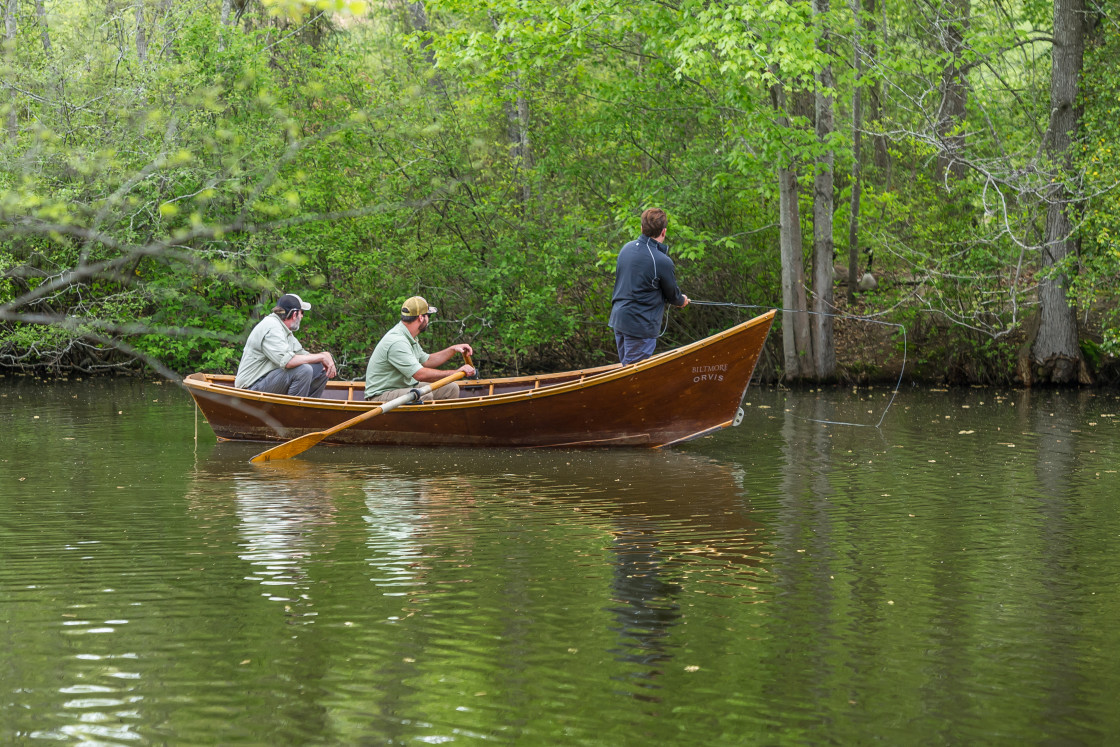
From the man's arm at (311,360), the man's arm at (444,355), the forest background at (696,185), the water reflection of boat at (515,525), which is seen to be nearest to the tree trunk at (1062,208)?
the forest background at (696,185)

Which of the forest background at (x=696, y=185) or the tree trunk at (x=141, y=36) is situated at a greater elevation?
the tree trunk at (x=141, y=36)

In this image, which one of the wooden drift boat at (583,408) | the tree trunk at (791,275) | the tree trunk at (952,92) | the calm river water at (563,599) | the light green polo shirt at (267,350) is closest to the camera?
the calm river water at (563,599)

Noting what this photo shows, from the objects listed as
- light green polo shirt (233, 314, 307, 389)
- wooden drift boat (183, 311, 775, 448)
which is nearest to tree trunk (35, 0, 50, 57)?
light green polo shirt (233, 314, 307, 389)

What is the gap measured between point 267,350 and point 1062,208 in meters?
11.5

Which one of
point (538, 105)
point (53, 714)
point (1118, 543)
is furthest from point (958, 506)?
point (538, 105)

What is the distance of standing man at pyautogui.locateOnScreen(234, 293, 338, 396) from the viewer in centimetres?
1191

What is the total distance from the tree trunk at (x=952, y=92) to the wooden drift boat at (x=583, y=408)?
633cm

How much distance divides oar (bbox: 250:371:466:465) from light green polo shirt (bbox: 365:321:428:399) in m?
0.24

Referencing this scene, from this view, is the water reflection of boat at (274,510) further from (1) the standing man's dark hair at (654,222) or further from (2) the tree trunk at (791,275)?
(2) the tree trunk at (791,275)

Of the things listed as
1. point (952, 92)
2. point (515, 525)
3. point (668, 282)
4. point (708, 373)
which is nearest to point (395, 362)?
Result: point (668, 282)

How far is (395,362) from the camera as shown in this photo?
11570 mm

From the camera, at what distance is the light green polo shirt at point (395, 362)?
11.5 meters

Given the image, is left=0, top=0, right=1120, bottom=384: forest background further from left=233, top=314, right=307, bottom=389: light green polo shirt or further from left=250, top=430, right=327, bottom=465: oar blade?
left=250, top=430, right=327, bottom=465: oar blade

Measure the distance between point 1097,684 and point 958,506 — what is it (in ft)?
13.0
